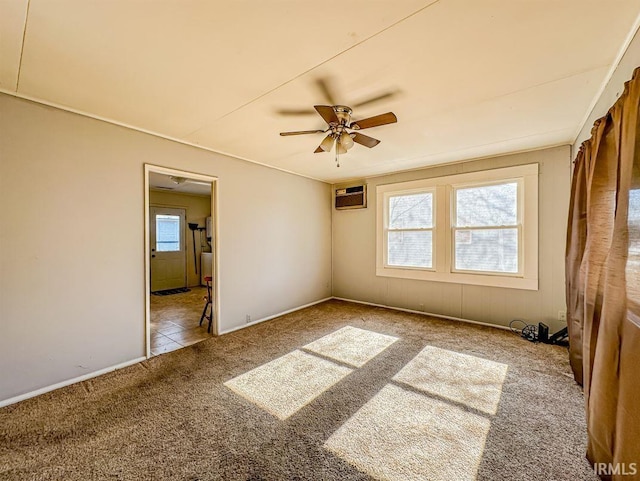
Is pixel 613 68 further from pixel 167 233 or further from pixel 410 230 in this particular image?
pixel 167 233

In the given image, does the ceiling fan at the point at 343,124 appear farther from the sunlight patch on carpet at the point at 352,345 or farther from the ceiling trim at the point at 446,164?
the sunlight patch on carpet at the point at 352,345

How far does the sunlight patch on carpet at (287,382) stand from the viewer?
2174 mm

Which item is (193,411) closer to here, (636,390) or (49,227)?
(49,227)

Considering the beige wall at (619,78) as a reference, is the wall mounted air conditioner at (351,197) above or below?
below

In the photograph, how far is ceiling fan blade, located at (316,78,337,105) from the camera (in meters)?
2.05

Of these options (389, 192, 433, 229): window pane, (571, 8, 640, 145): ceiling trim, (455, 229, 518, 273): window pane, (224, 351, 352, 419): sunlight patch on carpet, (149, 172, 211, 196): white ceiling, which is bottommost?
(224, 351, 352, 419): sunlight patch on carpet

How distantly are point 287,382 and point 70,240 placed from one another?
7.75ft

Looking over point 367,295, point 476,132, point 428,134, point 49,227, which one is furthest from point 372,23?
point 367,295

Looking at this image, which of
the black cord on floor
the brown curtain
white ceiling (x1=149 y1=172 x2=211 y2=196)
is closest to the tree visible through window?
the black cord on floor

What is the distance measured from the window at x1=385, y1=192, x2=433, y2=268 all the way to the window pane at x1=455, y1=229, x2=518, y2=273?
18.2 inches

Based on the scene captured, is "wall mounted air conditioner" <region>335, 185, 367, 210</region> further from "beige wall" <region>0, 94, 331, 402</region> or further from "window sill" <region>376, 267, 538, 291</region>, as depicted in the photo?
"beige wall" <region>0, 94, 331, 402</region>

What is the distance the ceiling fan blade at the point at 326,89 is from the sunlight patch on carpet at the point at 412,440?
2498 millimetres

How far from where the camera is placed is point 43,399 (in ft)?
7.31

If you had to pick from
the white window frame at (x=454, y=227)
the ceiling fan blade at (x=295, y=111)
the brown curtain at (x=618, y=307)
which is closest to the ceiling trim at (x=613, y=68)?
the brown curtain at (x=618, y=307)
